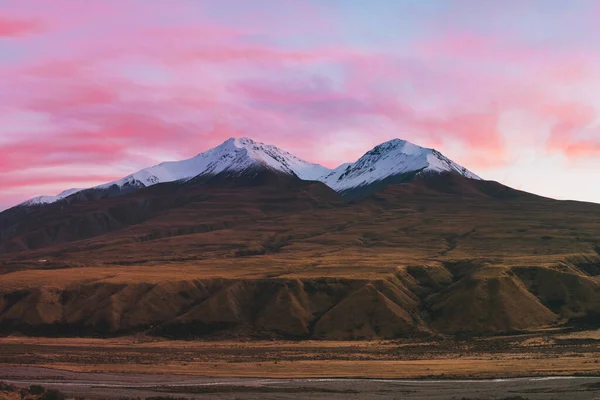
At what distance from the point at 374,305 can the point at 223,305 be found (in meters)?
32.1

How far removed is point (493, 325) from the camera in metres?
130

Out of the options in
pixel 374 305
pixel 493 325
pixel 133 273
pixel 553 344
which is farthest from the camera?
pixel 133 273

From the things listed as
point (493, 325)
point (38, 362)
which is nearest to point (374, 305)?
point (493, 325)

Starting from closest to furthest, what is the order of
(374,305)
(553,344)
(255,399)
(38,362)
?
(255,399)
(38,362)
(553,344)
(374,305)

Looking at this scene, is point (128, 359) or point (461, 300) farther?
point (461, 300)

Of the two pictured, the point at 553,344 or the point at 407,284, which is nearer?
the point at 553,344

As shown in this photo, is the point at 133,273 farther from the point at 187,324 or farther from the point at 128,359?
the point at 128,359

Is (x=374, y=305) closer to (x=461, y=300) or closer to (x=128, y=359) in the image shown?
(x=461, y=300)

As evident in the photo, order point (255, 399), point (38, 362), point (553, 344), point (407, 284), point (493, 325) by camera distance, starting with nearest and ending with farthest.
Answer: point (255, 399) < point (38, 362) < point (553, 344) < point (493, 325) < point (407, 284)

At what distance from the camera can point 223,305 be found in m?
146

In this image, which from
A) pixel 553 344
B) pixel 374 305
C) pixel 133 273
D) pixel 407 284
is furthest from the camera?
pixel 133 273

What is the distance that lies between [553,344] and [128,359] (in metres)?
67.4

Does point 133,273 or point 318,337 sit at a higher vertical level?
point 133,273

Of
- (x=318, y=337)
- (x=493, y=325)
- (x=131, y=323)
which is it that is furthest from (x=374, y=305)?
(x=131, y=323)
